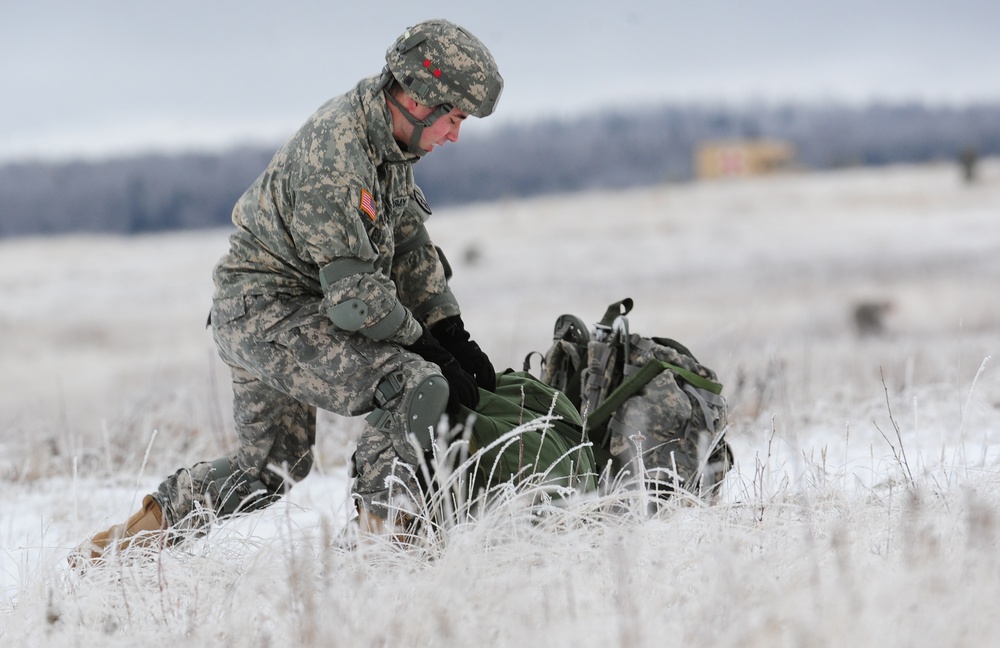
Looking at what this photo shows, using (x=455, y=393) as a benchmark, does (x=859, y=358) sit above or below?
below

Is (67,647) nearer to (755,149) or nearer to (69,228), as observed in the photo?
(69,228)

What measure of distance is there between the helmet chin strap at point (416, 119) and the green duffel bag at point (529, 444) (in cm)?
91

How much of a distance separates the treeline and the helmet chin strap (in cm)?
5746

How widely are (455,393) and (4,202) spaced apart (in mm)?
67160

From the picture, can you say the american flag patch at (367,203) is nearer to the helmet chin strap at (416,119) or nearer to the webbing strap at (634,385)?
the helmet chin strap at (416,119)

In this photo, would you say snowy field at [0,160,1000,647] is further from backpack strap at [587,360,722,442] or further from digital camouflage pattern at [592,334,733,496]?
backpack strap at [587,360,722,442]

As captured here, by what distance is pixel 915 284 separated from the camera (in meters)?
20.8

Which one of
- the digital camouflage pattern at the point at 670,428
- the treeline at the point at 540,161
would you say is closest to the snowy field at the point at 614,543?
the digital camouflage pattern at the point at 670,428

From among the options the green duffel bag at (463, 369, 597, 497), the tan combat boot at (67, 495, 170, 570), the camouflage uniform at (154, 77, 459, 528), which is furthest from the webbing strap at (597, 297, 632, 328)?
the tan combat boot at (67, 495, 170, 570)

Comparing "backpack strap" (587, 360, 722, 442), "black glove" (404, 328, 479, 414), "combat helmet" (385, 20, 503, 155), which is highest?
"combat helmet" (385, 20, 503, 155)

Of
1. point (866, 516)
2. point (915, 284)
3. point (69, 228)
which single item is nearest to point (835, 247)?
point (915, 284)

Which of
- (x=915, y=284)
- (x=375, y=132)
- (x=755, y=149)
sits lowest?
(x=915, y=284)

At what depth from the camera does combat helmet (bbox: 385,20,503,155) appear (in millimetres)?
3396

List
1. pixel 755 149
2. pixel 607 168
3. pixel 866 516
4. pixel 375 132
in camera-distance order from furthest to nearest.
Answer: pixel 607 168
pixel 755 149
pixel 375 132
pixel 866 516
